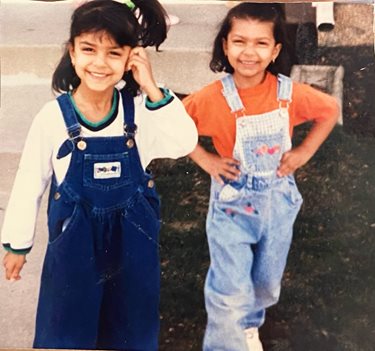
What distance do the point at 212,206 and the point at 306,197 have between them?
0.22 m

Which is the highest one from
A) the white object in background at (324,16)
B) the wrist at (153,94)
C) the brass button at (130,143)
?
the white object in background at (324,16)

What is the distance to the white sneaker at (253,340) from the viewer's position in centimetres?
187

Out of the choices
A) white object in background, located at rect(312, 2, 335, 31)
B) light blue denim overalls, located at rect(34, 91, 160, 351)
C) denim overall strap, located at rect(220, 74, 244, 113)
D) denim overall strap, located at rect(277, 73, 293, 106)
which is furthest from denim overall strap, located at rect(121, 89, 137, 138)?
white object in background, located at rect(312, 2, 335, 31)

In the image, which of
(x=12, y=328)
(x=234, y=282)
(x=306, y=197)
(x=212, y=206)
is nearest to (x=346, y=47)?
(x=306, y=197)

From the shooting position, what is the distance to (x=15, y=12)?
1.90 m

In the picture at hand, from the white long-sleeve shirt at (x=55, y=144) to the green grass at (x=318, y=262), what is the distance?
10 centimetres

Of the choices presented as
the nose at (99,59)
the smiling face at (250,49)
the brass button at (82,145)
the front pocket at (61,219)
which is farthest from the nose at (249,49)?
the front pocket at (61,219)

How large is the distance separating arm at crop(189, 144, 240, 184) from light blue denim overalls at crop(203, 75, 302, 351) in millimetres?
15

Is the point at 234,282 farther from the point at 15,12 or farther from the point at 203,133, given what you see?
the point at 15,12

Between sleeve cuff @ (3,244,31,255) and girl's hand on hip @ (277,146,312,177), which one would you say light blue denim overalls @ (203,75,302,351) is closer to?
girl's hand on hip @ (277,146,312,177)

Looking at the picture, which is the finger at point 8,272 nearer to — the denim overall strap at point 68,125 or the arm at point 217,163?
the denim overall strap at point 68,125

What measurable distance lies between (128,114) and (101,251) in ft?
1.06

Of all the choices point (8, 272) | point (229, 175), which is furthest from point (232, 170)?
point (8, 272)

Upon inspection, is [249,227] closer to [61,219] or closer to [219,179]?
[219,179]
